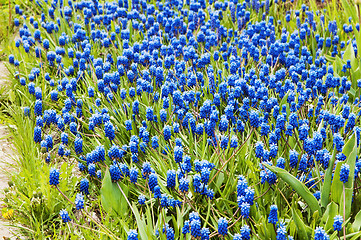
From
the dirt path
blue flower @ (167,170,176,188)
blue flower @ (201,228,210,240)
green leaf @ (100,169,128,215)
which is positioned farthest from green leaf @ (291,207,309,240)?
the dirt path

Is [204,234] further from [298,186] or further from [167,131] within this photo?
[167,131]

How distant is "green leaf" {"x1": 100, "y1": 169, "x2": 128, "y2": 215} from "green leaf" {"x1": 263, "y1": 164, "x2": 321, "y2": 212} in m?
1.25

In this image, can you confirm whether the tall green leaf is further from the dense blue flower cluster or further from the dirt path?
the dirt path

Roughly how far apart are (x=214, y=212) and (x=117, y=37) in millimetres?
3292

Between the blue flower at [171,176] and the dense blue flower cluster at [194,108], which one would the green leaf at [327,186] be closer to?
the dense blue flower cluster at [194,108]

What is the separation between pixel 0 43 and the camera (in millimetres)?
6594

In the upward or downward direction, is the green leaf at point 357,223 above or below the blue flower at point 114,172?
below

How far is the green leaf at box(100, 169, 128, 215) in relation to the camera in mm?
3092

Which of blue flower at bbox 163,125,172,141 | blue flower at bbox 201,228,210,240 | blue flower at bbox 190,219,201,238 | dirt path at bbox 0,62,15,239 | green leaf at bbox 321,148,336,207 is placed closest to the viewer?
blue flower at bbox 190,219,201,238

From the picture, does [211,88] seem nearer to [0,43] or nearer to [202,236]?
[202,236]

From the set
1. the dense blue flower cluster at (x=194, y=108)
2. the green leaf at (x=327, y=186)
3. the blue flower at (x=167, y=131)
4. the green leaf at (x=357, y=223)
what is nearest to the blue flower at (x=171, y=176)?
the dense blue flower cluster at (x=194, y=108)

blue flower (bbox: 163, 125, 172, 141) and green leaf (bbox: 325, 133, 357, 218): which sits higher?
blue flower (bbox: 163, 125, 172, 141)

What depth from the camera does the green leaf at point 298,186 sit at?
2.61 m

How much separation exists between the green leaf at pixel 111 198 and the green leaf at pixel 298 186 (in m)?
1.25
